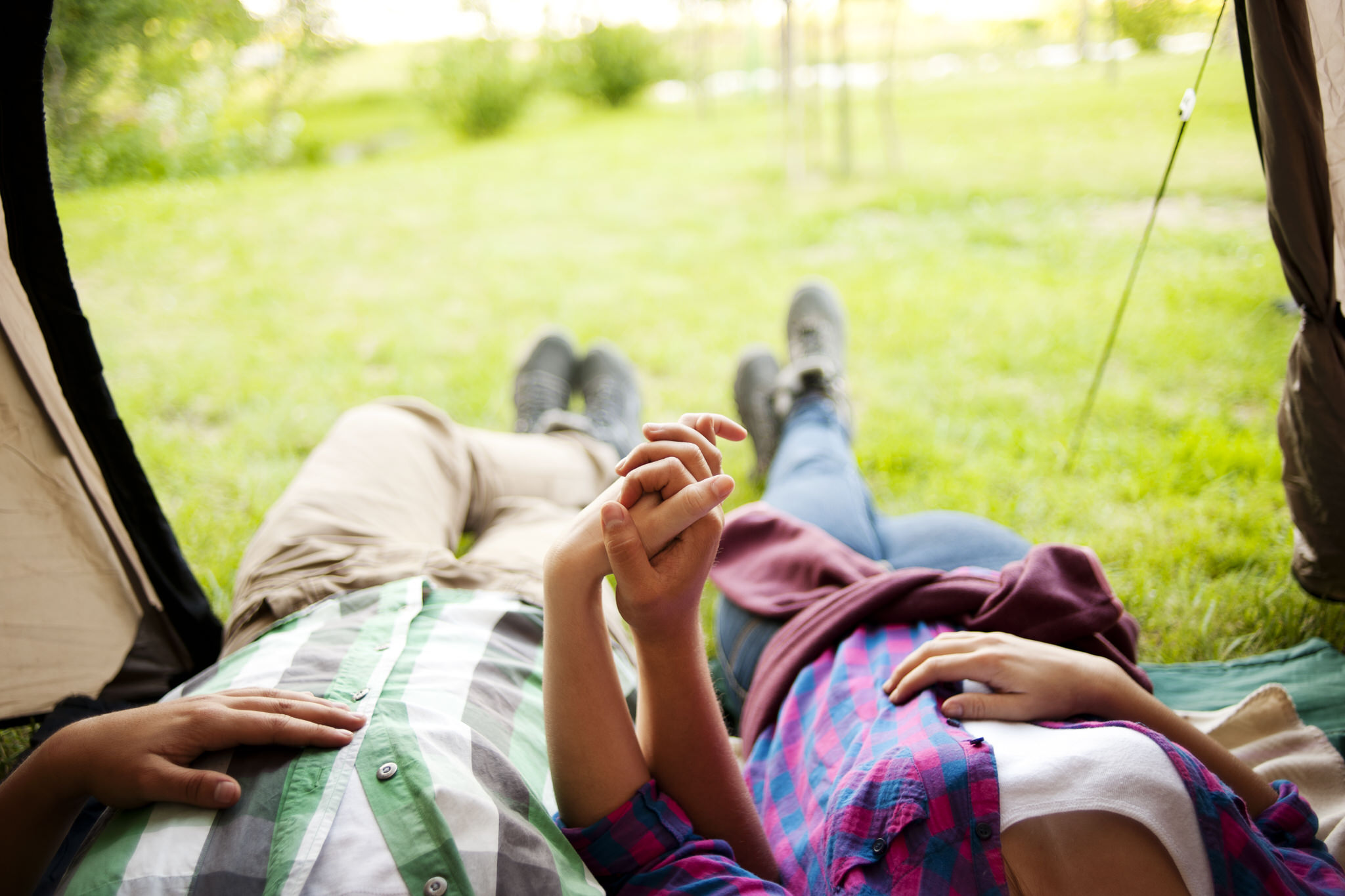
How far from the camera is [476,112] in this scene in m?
5.85

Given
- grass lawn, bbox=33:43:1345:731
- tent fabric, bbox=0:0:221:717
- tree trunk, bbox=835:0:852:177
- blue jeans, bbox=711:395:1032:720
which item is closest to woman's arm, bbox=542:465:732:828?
blue jeans, bbox=711:395:1032:720

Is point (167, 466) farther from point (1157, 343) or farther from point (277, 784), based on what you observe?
point (1157, 343)

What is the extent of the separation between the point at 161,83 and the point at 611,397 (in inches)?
63.9

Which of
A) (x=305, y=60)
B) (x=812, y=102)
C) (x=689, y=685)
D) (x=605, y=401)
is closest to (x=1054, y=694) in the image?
(x=689, y=685)

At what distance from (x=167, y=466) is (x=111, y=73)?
0.98 m

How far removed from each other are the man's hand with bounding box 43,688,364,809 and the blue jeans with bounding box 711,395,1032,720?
0.64m

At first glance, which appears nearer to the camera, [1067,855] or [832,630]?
[1067,855]

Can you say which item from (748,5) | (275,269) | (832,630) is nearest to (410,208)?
(275,269)

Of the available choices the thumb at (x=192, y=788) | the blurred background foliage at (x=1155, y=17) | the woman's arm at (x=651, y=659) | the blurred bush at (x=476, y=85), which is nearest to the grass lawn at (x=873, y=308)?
the blurred background foliage at (x=1155, y=17)

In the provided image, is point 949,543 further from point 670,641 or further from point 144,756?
point 144,756

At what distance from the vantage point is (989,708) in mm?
893

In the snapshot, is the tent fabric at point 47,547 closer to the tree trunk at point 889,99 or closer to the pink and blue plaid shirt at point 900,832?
the pink and blue plaid shirt at point 900,832

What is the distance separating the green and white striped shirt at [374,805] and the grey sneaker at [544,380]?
1.02 m

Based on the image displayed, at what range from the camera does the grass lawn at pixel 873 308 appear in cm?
185
